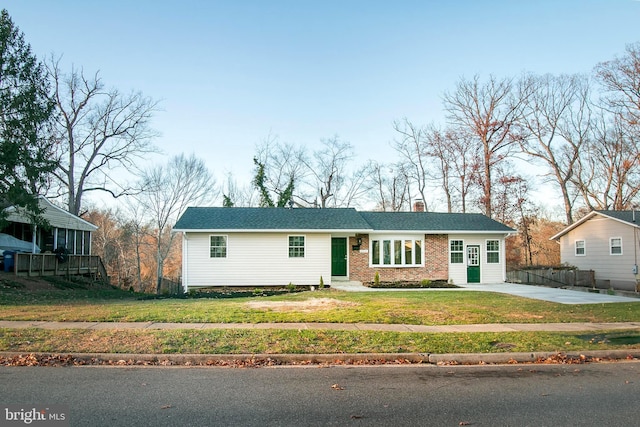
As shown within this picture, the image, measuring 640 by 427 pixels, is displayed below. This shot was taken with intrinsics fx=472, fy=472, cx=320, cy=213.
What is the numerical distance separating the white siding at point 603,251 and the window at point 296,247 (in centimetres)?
1757

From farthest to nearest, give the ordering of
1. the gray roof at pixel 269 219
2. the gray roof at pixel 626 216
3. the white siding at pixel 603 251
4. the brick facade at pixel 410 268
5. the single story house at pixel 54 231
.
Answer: the single story house at pixel 54 231 → the white siding at pixel 603 251 → the gray roof at pixel 626 216 → the brick facade at pixel 410 268 → the gray roof at pixel 269 219

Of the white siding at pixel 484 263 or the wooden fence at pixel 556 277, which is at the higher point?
the white siding at pixel 484 263

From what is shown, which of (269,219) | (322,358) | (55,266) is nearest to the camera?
(322,358)

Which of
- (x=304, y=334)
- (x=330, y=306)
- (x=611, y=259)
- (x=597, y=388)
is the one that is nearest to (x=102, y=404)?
(x=304, y=334)

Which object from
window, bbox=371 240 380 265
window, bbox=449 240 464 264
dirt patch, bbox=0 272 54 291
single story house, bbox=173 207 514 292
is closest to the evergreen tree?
dirt patch, bbox=0 272 54 291

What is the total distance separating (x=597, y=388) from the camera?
641cm

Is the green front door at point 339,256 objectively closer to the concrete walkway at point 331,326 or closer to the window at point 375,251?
the window at point 375,251

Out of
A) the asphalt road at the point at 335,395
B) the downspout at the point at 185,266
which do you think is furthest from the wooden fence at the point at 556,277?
the asphalt road at the point at 335,395

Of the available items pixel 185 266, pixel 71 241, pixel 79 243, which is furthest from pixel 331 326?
pixel 79 243

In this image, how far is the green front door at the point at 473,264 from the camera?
24.8 meters

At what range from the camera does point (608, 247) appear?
26906 mm

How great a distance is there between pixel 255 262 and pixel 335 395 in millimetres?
17102

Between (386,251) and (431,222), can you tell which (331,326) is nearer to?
(386,251)

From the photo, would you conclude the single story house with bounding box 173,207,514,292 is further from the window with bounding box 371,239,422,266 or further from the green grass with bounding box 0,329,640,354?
the green grass with bounding box 0,329,640,354
